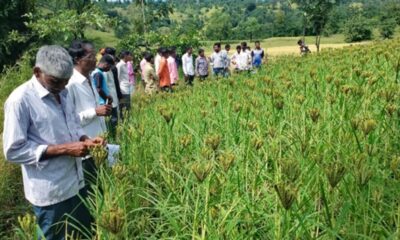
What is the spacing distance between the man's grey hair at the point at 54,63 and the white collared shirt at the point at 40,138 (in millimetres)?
117

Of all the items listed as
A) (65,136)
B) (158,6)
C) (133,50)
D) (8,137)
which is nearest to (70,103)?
Result: (65,136)

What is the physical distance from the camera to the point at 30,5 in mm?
14383

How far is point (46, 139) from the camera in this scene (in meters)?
2.41

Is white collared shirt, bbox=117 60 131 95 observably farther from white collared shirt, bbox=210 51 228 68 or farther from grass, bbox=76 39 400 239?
white collared shirt, bbox=210 51 228 68

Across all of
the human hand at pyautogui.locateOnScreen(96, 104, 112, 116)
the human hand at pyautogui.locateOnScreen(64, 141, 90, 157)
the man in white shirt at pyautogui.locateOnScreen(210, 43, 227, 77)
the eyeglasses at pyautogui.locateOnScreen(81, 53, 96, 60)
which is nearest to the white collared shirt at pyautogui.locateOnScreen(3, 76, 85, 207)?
the human hand at pyautogui.locateOnScreen(64, 141, 90, 157)

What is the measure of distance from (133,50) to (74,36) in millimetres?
5173

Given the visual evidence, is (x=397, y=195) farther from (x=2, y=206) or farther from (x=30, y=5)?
(x=30, y=5)

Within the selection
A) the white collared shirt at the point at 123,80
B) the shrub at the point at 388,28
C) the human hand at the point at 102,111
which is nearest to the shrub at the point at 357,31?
the shrub at the point at 388,28

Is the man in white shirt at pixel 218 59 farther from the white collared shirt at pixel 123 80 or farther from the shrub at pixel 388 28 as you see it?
the shrub at pixel 388 28

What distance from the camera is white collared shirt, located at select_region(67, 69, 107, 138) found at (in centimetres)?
330

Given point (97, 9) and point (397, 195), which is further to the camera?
point (97, 9)

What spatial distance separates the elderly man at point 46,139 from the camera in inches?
90.1

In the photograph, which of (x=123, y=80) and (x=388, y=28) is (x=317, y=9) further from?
(x=388, y=28)

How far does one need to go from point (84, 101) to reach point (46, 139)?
100 cm
